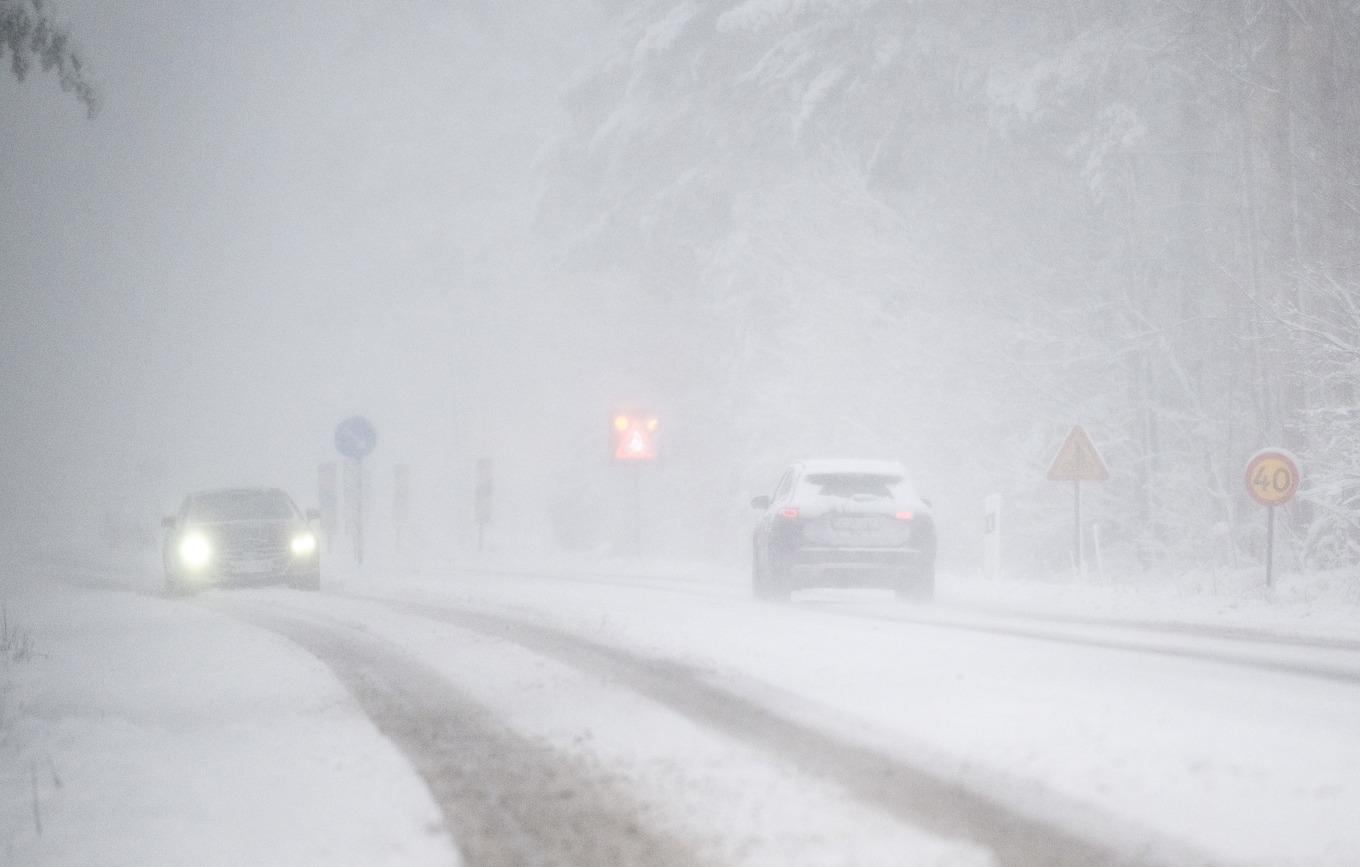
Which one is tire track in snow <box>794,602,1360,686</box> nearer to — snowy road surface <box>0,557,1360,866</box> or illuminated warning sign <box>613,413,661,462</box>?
snowy road surface <box>0,557,1360,866</box>

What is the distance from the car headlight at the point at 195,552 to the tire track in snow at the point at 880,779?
12.9 meters

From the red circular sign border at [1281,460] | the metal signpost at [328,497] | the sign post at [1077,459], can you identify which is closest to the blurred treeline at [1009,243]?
the red circular sign border at [1281,460]

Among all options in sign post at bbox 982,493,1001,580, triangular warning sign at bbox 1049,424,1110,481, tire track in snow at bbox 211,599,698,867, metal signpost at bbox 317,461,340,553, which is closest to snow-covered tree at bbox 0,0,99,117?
tire track in snow at bbox 211,599,698,867

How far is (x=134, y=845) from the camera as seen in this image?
5.62 m

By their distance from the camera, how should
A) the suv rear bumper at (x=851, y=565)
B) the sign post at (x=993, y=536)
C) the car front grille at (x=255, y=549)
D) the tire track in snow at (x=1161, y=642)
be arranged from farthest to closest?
the sign post at (x=993, y=536) → the car front grille at (x=255, y=549) → the suv rear bumper at (x=851, y=565) → the tire track in snow at (x=1161, y=642)

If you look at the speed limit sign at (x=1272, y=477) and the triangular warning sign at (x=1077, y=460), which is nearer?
the speed limit sign at (x=1272, y=477)

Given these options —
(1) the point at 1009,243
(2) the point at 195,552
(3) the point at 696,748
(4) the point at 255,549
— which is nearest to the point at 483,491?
(4) the point at 255,549

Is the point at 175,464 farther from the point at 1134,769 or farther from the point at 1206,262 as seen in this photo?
the point at 1134,769

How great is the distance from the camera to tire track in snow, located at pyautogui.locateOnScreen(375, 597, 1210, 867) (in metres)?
5.01

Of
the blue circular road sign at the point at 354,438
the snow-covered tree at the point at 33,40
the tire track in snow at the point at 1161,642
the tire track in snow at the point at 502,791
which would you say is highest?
the snow-covered tree at the point at 33,40

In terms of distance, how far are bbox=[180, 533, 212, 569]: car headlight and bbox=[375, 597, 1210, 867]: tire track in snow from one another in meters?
12.9

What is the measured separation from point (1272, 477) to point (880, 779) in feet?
39.2

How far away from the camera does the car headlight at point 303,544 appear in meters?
22.5

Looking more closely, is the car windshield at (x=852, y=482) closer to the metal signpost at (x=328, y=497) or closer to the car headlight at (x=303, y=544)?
the car headlight at (x=303, y=544)
